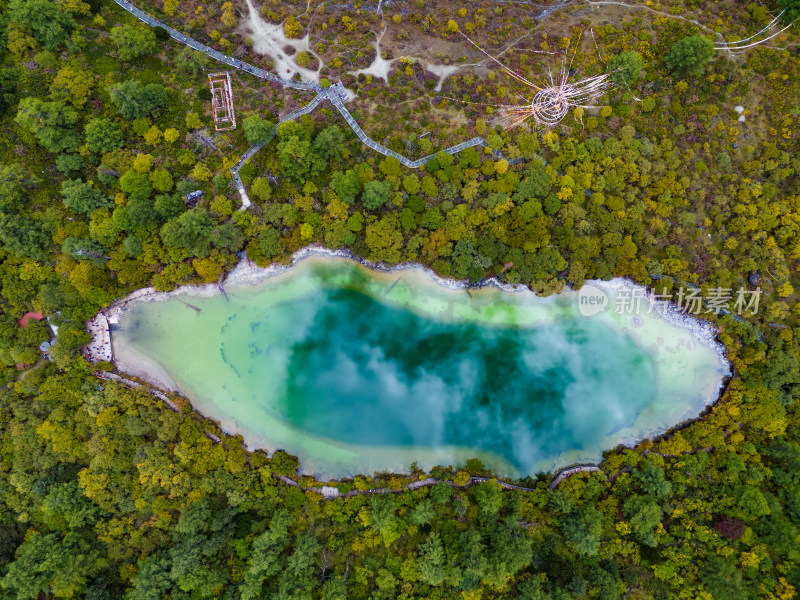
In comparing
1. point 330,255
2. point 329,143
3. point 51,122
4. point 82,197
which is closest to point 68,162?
point 51,122

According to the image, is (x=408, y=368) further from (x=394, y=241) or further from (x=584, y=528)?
(x=584, y=528)

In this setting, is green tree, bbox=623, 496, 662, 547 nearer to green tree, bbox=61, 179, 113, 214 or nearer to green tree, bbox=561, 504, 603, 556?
green tree, bbox=561, 504, 603, 556

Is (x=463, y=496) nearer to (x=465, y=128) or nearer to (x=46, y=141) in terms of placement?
(x=465, y=128)

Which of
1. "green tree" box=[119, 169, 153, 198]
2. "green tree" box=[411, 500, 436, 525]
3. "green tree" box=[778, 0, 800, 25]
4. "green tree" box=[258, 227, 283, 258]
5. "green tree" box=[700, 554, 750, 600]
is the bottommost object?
"green tree" box=[411, 500, 436, 525]

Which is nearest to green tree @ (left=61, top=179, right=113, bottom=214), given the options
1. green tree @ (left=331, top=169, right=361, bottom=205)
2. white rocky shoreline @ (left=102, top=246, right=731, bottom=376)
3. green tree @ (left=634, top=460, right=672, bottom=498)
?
white rocky shoreline @ (left=102, top=246, right=731, bottom=376)

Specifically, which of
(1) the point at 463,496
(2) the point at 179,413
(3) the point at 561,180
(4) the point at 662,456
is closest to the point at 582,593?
(1) the point at 463,496

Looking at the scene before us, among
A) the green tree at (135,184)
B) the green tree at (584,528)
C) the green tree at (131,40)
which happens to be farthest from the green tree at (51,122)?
the green tree at (584,528)
